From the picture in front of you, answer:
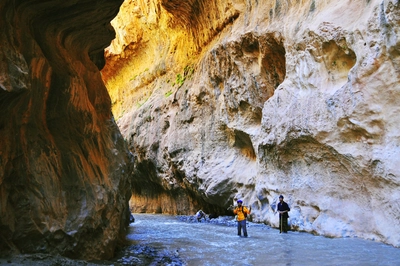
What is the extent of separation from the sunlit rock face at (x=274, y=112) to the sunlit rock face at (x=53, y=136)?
612 cm

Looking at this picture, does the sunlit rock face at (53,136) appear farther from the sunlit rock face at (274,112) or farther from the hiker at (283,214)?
the sunlit rock face at (274,112)

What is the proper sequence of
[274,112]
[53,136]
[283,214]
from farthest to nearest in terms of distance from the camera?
[274,112] < [283,214] < [53,136]

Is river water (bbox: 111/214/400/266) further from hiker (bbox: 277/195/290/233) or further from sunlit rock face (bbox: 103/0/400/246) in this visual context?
sunlit rock face (bbox: 103/0/400/246)

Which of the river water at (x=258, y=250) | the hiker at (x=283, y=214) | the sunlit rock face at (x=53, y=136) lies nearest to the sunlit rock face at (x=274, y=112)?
the hiker at (x=283, y=214)

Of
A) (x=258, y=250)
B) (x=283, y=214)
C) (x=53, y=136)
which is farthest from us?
(x=283, y=214)

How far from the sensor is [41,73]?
673 centimetres

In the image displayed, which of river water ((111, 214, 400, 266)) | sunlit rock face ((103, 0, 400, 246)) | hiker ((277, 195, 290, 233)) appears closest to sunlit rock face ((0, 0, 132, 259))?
river water ((111, 214, 400, 266))

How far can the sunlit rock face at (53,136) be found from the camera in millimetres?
5938

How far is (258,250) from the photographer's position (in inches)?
365

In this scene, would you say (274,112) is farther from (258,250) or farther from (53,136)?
(53,136)

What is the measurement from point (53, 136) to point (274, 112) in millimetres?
9114

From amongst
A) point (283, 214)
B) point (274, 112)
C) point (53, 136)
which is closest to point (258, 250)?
point (283, 214)

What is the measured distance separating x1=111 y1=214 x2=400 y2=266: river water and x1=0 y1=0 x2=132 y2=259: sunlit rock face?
127cm

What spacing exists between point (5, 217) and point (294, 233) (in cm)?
857
